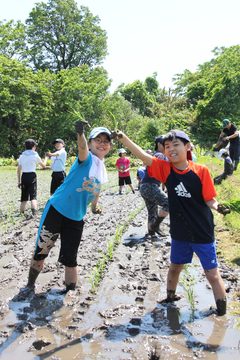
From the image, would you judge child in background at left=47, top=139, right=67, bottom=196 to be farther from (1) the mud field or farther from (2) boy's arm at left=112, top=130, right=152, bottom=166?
(2) boy's arm at left=112, top=130, right=152, bottom=166

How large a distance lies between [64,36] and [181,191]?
3815cm

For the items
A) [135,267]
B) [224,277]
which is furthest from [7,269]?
[224,277]

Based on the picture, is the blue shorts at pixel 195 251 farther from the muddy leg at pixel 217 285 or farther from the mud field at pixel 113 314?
the mud field at pixel 113 314

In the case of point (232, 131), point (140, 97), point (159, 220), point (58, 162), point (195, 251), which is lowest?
point (159, 220)

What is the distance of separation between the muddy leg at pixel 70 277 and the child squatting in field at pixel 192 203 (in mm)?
1221

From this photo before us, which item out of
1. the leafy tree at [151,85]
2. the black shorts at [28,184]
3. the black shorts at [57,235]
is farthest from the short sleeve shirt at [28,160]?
the leafy tree at [151,85]

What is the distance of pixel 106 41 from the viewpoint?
38.4 m

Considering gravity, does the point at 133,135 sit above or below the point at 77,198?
above

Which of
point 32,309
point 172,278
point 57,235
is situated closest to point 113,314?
point 172,278

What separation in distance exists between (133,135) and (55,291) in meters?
26.6

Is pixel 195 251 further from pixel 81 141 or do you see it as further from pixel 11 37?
pixel 11 37

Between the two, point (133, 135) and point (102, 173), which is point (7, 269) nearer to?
point (102, 173)

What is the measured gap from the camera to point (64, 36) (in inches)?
1400

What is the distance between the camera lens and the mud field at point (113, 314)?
2.26m
